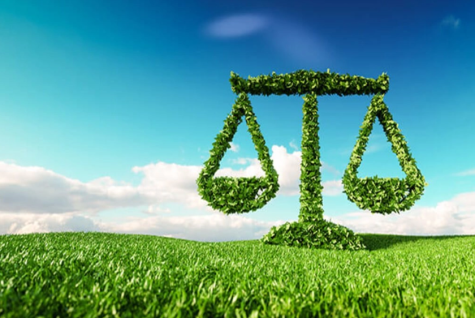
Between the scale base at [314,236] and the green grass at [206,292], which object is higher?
the scale base at [314,236]

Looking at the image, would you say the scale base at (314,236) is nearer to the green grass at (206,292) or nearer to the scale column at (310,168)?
the scale column at (310,168)

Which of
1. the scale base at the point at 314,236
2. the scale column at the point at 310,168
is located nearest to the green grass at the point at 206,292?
the scale base at the point at 314,236

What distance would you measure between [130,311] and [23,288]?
Answer: 1.07m

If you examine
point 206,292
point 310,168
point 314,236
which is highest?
point 310,168

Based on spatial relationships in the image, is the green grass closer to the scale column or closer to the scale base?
the scale base

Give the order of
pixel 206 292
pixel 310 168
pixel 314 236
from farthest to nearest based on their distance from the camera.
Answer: pixel 310 168 → pixel 314 236 → pixel 206 292

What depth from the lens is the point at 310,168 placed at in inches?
440

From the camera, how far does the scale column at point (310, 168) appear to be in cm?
1089

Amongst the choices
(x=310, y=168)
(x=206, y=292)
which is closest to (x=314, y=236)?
(x=310, y=168)

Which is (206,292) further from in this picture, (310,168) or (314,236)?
(310,168)

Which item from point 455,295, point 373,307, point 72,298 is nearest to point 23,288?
point 72,298

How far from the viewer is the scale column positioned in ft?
35.7

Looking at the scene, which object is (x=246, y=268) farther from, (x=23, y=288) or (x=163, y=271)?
(x=23, y=288)

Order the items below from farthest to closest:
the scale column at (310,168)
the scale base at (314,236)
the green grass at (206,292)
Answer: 1. the scale column at (310,168)
2. the scale base at (314,236)
3. the green grass at (206,292)
